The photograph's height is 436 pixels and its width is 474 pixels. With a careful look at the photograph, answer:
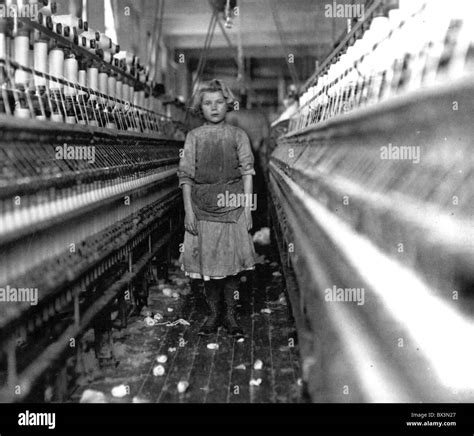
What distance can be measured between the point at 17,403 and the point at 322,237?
112 centimetres

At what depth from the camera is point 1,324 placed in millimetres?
1812

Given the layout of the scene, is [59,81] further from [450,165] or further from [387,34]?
[450,165]

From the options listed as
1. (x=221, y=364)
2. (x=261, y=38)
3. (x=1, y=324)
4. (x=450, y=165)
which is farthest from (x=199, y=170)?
(x=261, y=38)

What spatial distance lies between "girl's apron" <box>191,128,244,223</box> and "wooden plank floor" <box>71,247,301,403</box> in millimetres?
663

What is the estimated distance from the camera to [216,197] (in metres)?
3.43

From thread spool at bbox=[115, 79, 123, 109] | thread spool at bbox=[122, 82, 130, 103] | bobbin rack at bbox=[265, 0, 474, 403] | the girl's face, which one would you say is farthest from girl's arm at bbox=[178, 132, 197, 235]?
thread spool at bbox=[122, 82, 130, 103]

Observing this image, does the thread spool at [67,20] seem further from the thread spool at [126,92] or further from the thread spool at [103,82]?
the thread spool at [126,92]

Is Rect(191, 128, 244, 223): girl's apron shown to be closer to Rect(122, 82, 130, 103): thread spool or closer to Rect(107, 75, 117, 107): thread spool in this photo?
Rect(107, 75, 117, 107): thread spool

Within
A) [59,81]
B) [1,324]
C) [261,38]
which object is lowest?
[1,324]

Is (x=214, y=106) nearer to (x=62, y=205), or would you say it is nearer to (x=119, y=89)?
(x=62, y=205)

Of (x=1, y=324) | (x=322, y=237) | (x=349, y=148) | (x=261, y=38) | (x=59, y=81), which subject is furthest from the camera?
(x=261, y=38)

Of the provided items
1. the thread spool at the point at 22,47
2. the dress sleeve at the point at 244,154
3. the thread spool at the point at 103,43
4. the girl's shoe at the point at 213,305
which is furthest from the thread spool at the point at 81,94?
the girl's shoe at the point at 213,305

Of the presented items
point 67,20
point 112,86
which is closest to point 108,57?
point 112,86

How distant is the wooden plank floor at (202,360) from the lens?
8.48 feet
